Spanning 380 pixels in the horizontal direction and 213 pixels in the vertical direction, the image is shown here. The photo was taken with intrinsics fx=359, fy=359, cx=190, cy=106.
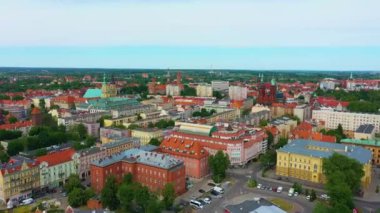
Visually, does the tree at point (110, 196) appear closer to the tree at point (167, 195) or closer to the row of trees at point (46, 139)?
the tree at point (167, 195)

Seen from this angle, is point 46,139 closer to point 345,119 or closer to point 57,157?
point 57,157

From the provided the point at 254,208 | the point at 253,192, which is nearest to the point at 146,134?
the point at 253,192

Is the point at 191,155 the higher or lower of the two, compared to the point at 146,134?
higher

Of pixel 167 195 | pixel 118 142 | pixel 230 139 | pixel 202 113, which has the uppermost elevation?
pixel 230 139

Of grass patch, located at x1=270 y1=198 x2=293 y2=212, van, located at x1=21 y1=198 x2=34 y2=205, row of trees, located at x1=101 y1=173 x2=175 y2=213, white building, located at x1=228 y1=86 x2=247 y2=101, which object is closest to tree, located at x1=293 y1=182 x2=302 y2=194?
grass patch, located at x1=270 y1=198 x2=293 y2=212

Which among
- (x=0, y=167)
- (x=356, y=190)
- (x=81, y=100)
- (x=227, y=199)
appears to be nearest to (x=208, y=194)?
(x=227, y=199)

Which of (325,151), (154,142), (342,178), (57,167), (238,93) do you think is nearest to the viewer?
(342,178)

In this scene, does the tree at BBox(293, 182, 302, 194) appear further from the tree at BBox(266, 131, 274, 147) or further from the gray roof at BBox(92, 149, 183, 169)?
the tree at BBox(266, 131, 274, 147)
